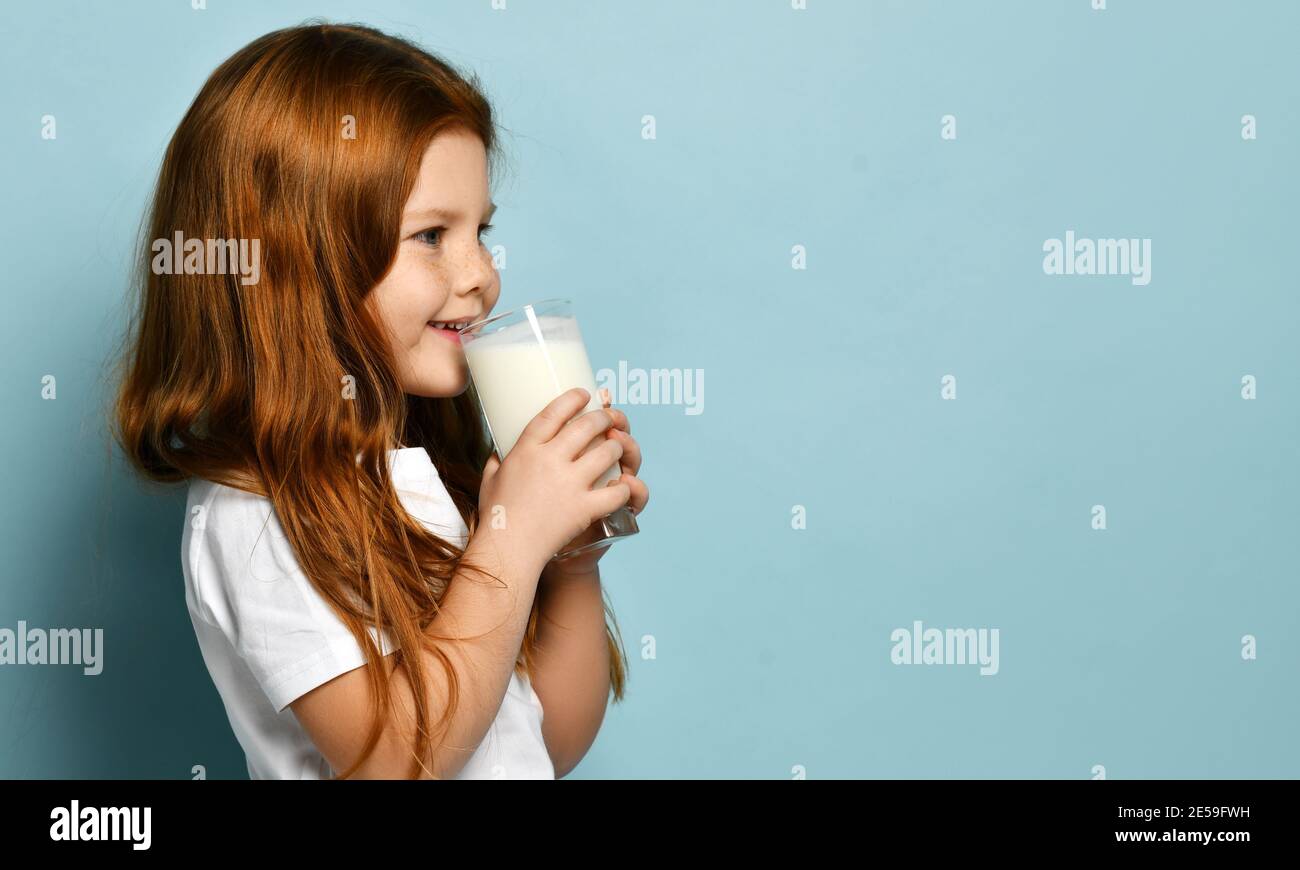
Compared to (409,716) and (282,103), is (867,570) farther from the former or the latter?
(282,103)

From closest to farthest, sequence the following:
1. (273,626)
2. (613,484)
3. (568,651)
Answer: (273,626), (613,484), (568,651)

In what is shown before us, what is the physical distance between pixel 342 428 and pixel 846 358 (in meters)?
0.70

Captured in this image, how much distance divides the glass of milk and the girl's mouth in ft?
0.10

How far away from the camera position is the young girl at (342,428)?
0.83m

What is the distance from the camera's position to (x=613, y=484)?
3.07 ft

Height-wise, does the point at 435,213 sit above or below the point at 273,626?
above

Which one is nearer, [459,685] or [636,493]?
[459,685]

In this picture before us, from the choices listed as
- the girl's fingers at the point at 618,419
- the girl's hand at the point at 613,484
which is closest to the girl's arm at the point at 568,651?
the girl's hand at the point at 613,484

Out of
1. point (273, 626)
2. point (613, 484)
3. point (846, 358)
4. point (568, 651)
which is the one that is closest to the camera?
point (273, 626)

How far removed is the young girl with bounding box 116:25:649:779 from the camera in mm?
835

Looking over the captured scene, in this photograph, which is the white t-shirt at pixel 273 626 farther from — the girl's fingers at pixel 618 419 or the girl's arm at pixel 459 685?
the girl's fingers at pixel 618 419

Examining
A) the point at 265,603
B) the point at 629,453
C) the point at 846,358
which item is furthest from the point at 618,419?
the point at 846,358

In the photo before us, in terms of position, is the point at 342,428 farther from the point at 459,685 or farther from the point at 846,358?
the point at 846,358
